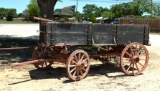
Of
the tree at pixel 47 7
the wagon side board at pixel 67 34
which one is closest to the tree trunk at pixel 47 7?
the tree at pixel 47 7

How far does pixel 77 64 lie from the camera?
8203mm

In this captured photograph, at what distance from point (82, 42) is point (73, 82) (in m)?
1.21

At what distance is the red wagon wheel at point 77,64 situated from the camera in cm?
806

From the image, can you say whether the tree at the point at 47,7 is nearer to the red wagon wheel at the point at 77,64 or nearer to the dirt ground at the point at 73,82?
the dirt ground at the point at 73,82

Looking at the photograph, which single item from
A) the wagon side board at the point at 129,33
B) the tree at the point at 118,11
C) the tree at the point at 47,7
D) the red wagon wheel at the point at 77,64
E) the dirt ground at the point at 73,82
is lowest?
the dirt ground at the point at 73,82

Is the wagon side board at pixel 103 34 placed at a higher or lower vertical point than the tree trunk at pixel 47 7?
lower

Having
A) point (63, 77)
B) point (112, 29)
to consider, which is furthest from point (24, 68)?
point (112, 29)

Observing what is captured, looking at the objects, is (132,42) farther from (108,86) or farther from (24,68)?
(24,68)

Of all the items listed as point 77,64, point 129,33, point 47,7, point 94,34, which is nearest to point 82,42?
point 94,34

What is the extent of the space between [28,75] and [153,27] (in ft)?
98.8

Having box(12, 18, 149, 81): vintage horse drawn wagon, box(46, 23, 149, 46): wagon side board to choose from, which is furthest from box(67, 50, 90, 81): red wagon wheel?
box(46, 23, 149, 46): wagon side board

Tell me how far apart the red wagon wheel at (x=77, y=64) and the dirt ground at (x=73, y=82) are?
0.17m

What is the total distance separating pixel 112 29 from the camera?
896 centimetres

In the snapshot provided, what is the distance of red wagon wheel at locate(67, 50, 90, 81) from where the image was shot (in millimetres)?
8062
